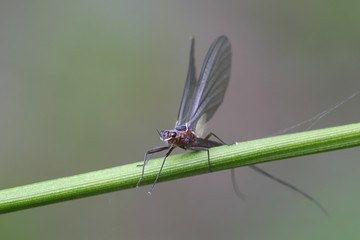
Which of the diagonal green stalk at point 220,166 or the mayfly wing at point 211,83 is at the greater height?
the mayfly wing at point 211,83

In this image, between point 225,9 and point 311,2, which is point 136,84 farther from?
point 311,2

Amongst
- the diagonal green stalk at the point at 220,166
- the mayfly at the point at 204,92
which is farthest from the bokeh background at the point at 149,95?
the diagonal green stalk at the point at 220,166

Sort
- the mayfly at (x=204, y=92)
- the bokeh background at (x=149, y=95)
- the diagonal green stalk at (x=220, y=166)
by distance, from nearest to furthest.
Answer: the diagonal green stalk at (x=220, y=166), the mayfly at (x=204, y=92), the bokeh background at (x=149, y=95)

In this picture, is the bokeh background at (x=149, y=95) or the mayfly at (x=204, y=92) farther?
the bokeh background at (x=149, y=95)

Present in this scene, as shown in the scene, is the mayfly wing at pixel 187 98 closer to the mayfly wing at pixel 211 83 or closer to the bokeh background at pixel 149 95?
the mayfly wing at pixel 211 83

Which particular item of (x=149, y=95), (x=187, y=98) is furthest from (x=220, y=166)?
(x=149, y=95)

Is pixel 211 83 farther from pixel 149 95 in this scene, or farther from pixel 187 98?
pixel 149 95
